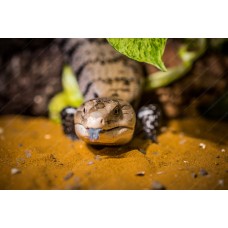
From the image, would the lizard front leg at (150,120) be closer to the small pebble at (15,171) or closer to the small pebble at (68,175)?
the small pebble at (68,175)

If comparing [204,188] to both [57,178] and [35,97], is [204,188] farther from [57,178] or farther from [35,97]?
[35,97]

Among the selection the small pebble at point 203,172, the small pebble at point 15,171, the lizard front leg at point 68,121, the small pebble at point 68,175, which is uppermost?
the lizard front leg at point 68,121

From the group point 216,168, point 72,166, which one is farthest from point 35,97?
point 216,168

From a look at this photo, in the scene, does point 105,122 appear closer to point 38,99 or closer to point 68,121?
point 68,121

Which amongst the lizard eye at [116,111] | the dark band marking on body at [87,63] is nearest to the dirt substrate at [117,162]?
the lizard eye at [116,111]

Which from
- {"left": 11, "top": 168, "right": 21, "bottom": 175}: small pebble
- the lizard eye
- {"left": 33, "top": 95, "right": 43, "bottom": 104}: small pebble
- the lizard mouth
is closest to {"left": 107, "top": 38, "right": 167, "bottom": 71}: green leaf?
the lizard eye
